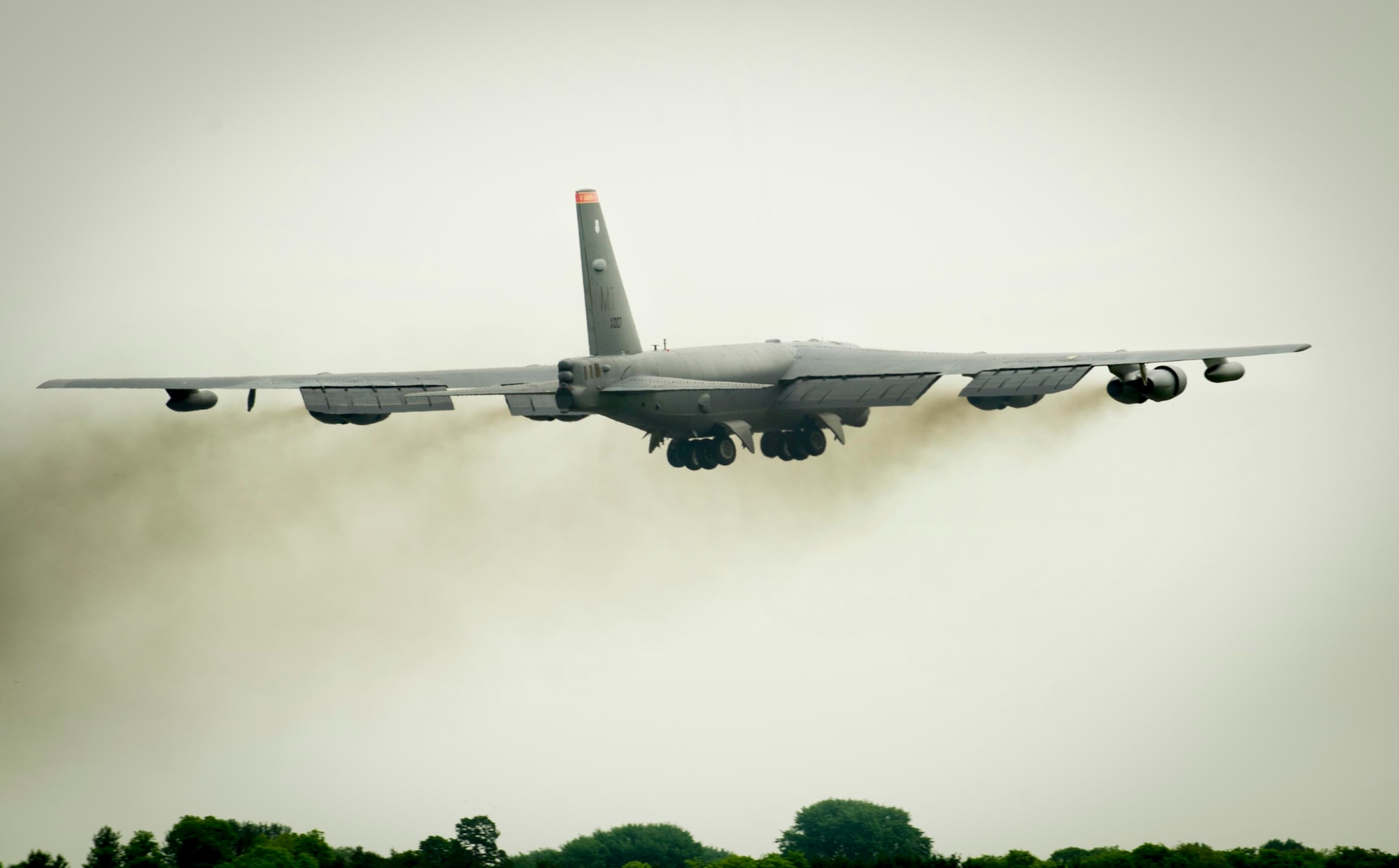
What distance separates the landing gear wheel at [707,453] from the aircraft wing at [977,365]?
327 cm

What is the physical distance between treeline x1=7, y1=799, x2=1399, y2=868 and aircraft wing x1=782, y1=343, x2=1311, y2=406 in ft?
190

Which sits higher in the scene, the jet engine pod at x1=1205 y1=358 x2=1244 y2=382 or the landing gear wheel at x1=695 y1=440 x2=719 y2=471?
the landing gear wheel at x1=695 y1=440 x2=719 y2=471

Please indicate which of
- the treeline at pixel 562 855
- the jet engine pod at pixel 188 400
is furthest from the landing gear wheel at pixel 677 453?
the treeline at pixel 562 855

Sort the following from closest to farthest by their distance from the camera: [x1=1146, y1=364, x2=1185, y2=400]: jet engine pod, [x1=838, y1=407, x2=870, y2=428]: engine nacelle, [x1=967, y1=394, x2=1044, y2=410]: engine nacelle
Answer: [x1=1146, y1=364, x2=1185, y2=400]: jet engine pod, [x1=967, y1=394, x2=1044, y2=410]: engine nacelle, [x1=838, y1=407, x2=870, y2=428]: engine nacelle

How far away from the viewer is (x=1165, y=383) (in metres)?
45.3

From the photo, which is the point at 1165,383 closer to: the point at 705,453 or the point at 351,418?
the point at 705,453

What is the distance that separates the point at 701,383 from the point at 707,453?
147 inches

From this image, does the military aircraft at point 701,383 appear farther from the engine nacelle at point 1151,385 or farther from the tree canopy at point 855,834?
the tree canopy at point 855,834

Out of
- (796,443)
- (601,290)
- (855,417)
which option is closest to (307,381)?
(601,290)

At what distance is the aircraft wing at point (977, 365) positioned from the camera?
46.3 metres

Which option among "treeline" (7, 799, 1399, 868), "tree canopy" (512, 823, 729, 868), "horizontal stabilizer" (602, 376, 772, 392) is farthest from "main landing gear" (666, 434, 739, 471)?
"tree canopy" (512, 823, 729, 868)

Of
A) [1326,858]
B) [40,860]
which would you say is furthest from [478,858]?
[1326,858]

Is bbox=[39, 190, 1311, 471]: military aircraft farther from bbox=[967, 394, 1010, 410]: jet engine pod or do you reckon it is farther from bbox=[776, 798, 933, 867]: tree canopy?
bbox=[776, 798, 933, 867]: tree canopy

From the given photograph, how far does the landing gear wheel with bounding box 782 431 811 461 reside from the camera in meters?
54.2
